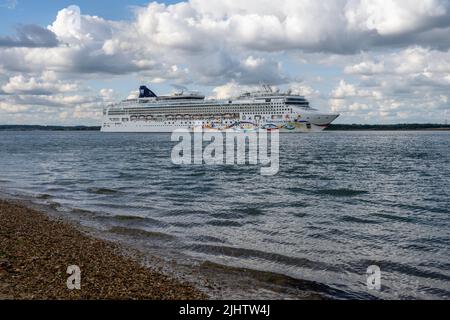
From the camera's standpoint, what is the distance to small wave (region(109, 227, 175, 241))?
13352 mm

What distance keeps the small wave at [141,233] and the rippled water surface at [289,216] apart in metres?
0.03

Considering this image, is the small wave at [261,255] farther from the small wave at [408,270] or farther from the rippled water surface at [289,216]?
the small wave at [408,270]

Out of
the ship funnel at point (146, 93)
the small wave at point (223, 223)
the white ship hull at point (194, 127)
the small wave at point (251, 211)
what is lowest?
the small wave at point (223, 223)

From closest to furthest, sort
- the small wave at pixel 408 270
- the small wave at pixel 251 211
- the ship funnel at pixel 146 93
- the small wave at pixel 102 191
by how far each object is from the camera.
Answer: the small wave at pixel 408 270
the small wave at pixel 251 211
the small wave at pixel 102 191
the ship funnel at pixel 146 93

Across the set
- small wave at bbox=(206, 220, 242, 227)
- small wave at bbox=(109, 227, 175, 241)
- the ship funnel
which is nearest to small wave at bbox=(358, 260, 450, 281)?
small wave at bbox=(206, 220, 242, 227)

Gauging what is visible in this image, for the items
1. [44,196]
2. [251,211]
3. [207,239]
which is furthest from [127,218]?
[44,196]

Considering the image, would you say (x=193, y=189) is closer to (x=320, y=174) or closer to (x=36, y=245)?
(x=320, y=174)

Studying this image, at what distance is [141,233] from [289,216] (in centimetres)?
578

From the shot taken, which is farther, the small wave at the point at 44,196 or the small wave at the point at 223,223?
the small wave at the point at 44,196

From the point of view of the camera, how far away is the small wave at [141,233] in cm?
1335

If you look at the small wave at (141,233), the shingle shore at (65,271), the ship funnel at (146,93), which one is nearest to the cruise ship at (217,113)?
the ship funnel at (146,93)

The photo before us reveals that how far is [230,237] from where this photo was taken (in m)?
13.4

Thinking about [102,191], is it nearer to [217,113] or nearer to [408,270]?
[408,270]
